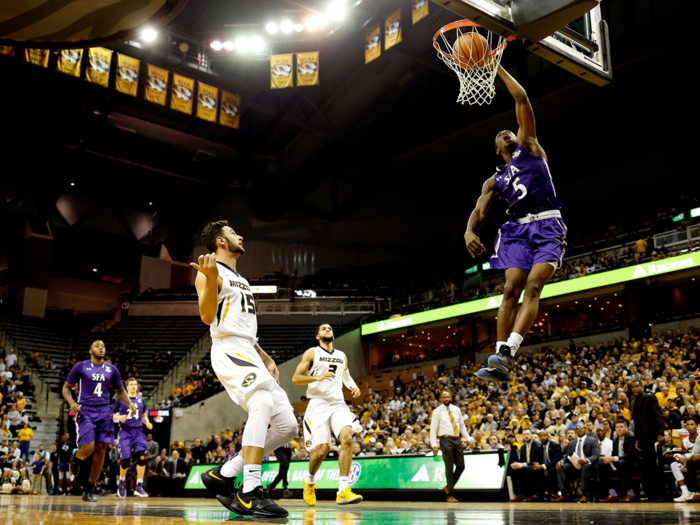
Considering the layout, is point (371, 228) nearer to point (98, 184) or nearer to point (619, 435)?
point (98, 184)

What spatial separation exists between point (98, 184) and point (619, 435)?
109 ft

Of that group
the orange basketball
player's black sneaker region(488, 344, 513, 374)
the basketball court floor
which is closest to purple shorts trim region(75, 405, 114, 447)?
the basketball court floor

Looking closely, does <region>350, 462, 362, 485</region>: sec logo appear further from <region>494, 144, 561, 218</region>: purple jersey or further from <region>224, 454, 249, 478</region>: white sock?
<region>494, 144, 561, 218</region>: purple jersey

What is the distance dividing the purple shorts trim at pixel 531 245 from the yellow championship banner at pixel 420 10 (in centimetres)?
1960

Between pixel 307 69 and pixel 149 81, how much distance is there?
691 centimetres

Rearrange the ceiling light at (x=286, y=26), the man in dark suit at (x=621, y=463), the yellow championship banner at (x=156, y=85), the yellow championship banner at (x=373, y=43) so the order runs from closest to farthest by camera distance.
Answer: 1. the man in dark suit at (x=621, y=463)
2. the yellow championship banner at (x=373, y=43)
3. the yellow championship banner at (x=156, y=85)
4. the ceiling light at (x=286, y=26)

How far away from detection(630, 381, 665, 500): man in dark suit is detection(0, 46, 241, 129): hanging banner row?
2250 centimetres

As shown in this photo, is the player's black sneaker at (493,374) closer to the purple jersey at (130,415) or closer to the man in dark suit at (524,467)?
the man in dark suit at (524,467)

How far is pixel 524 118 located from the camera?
4938 mm

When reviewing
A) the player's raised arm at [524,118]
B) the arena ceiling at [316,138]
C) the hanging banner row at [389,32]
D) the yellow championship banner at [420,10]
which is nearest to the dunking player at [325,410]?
the player's raised arm at [524,118]

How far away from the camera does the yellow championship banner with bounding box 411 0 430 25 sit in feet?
74.3

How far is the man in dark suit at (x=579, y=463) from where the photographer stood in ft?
34.6

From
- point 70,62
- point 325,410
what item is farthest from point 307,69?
point 325,410

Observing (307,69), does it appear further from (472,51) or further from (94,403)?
(472,51)
